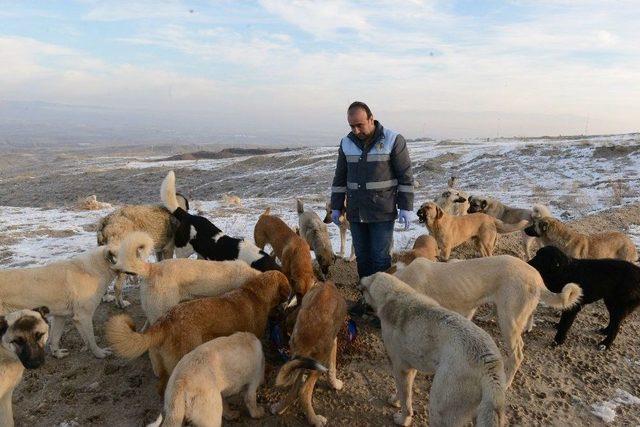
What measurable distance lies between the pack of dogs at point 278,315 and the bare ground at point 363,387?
0.18 meters

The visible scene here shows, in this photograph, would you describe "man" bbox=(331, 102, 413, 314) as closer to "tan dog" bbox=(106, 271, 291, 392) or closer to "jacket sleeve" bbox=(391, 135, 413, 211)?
"jacket sleeve" bbox=(391, 135, 413, 211)

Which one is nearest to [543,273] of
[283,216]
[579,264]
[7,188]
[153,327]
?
[579,264]

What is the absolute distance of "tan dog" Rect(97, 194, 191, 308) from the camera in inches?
259

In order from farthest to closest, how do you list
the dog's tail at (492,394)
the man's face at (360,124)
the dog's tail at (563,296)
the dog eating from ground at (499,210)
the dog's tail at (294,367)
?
the dog eating from ground at (499,210), the man's face at (360,124), the dog's tail at (563,296), the dog's tail at (294,367), the dog's tail at (492,394)

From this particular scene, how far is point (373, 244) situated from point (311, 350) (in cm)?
238

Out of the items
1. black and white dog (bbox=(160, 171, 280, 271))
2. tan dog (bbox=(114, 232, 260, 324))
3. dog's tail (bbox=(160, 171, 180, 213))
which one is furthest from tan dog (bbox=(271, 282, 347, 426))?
dog's tail (bbox=(160, 171, 180, 213))

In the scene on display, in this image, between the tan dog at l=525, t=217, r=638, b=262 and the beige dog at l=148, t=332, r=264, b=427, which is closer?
the beige dog at l=148, t=332, r=264, b=427

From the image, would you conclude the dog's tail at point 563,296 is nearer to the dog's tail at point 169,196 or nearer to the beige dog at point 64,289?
the beige dog at point 64,289

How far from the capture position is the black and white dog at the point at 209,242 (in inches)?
247

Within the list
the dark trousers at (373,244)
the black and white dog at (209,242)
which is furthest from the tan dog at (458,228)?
the black and white dog at (209,242)

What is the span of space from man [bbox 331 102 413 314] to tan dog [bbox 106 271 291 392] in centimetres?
160

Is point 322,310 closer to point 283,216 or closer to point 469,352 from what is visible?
point 469,352

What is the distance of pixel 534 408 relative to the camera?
4316 millimetres

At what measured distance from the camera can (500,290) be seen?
15.4 feet
